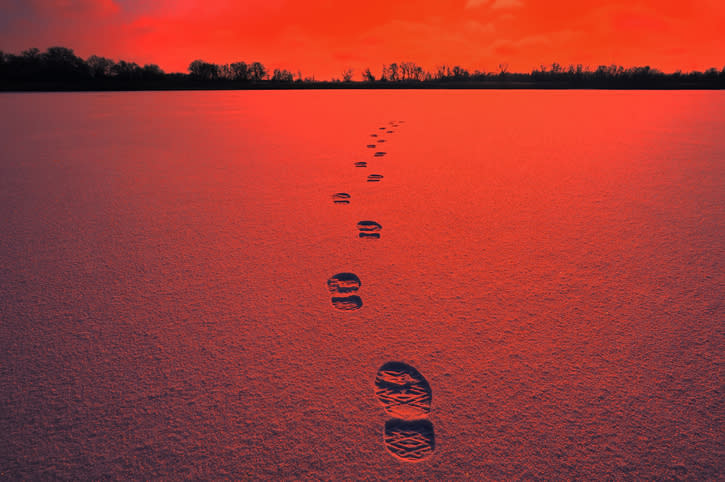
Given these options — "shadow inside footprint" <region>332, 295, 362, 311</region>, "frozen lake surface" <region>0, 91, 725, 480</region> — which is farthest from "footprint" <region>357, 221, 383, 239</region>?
"shadow inside footprint" <region>332, 295, 362, 311</region>

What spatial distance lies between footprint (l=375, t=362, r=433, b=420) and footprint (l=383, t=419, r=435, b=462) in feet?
0.08

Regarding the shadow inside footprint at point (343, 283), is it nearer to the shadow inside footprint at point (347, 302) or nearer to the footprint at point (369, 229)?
the shadow inside footprint at point (347, 302)

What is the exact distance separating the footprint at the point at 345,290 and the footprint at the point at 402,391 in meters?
0.34

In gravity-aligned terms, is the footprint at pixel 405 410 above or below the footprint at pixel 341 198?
below

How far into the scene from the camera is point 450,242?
1.81 meters

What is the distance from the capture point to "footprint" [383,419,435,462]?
0.78 m

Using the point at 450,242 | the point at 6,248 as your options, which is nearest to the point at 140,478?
the point at 450,242

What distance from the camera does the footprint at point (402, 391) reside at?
34.8 inches

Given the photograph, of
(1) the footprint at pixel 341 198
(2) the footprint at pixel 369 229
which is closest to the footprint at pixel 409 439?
(2) the footprint at pixel 369 229

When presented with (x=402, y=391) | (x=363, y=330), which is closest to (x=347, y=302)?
(x=363, y=330)

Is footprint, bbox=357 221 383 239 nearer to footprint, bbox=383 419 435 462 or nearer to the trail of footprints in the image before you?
the trail of footprints

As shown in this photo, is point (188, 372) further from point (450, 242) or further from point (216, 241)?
point (450, 242)

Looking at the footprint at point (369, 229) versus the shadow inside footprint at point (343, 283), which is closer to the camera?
the shadow inside footprint at point (343, 283)

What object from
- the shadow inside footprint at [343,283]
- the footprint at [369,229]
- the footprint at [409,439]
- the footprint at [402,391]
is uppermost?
the footprint at [369,229]
